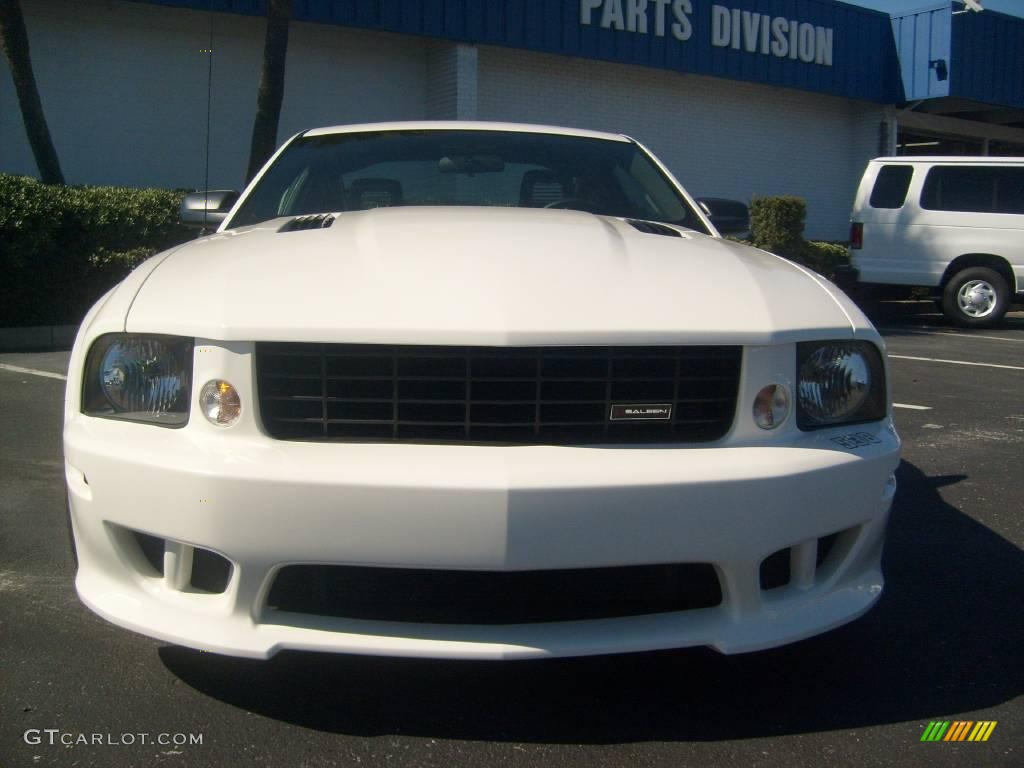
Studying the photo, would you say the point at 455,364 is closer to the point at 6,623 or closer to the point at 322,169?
the point at 6,623

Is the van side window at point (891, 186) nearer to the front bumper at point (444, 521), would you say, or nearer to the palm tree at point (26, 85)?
the palm tree at point (26, 85)

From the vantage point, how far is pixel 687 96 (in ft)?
56.9

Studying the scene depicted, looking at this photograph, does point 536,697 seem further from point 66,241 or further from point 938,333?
point 938,333

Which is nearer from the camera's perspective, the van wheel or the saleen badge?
the saleen badge

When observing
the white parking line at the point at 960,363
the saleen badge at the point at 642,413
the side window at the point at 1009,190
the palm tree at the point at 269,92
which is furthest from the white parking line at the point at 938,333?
the saleen badge at the point at 642,413

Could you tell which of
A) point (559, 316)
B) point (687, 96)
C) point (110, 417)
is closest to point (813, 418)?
point (559, 316)

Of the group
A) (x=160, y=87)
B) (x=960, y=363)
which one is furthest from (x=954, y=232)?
(x=160, y=87)

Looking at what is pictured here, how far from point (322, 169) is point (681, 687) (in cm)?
231

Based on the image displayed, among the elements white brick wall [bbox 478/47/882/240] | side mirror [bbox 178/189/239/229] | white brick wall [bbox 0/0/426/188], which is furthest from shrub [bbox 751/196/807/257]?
side mirror [bbox 178/189/239/229]

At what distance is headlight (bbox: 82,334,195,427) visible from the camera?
229cm

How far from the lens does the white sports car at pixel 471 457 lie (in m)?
2.07

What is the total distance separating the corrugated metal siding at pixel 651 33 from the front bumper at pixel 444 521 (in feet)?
36.0

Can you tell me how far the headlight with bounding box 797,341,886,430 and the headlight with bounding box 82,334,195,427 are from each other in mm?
1364

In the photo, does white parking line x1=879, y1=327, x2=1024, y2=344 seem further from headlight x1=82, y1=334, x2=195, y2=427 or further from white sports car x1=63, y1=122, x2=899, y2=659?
headlight x1=82, y1=334, x2=195, y2=427
